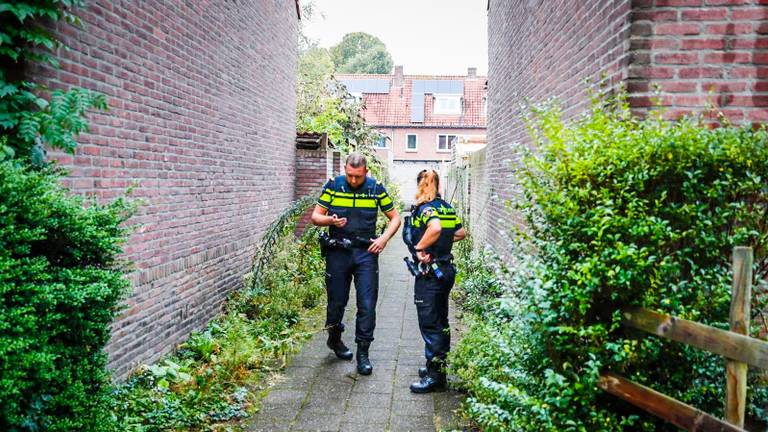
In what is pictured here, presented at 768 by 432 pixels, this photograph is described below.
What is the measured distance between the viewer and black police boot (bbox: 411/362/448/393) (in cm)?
504

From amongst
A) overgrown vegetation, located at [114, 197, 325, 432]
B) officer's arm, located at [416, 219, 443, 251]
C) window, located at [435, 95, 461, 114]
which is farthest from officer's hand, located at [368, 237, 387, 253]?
window, located at [435, 95, 461, 114]

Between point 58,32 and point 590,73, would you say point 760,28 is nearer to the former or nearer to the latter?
point 590,73

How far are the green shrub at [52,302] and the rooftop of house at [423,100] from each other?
3956 centimetres

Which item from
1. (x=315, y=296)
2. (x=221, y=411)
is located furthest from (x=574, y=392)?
(x=315, y=296)

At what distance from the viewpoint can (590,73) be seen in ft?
14.4

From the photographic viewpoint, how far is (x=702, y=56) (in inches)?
142

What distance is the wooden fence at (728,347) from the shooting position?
93.0 inches

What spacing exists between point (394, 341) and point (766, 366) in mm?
4753

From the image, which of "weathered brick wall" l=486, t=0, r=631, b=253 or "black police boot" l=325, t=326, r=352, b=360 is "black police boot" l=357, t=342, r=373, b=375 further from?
"weathered brick wall" l=486, t=0, r=631, b=253

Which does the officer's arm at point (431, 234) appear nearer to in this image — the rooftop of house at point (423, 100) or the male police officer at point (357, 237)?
the male police officer at point (357, 237)

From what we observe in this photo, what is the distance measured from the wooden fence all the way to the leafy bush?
14cm

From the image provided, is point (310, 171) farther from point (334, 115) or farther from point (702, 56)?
point (702, 56)

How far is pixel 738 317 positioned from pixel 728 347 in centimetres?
16

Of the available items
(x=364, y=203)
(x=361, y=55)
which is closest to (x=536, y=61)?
(x=364, y=203)
